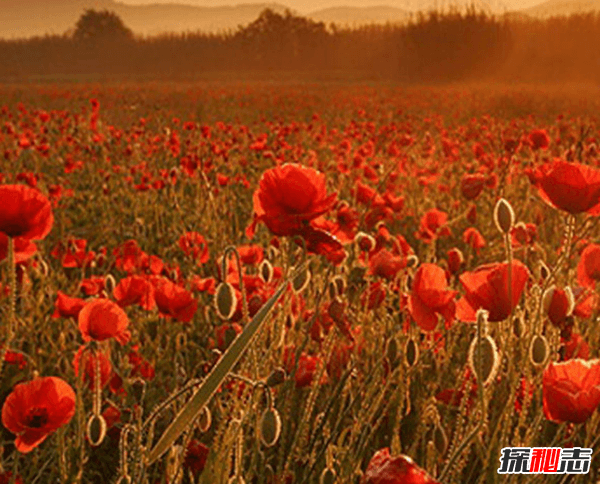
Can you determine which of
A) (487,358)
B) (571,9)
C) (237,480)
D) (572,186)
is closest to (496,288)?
(487,358)

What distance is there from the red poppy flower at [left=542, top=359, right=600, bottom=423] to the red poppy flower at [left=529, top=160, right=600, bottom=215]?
35 cm

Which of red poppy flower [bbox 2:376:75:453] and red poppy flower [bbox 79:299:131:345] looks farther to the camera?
red poppy flower [bbox 79:299:131:345]

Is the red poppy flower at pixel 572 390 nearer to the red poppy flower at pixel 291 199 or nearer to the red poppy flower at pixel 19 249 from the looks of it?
the red poppy flower at pixel 291 199

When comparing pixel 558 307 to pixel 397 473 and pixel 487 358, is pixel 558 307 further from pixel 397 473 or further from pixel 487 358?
pixel 397 473

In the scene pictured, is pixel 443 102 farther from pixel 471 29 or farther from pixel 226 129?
pixel 471 29

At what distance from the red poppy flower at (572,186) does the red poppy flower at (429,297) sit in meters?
0.27

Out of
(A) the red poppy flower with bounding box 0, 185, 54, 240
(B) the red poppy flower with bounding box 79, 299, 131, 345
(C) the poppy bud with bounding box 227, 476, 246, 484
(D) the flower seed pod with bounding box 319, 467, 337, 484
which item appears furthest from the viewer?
(B) the red poppy flower with bounding box 79, 299, 131, 345

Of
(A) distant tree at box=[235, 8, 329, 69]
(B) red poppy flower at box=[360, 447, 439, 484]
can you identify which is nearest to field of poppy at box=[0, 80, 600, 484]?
(B) red poppy flower at box=[360, 447, 439, 484]

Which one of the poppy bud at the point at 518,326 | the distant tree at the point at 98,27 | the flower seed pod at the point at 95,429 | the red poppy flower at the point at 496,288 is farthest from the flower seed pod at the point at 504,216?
the distant tree at the point at 98,27

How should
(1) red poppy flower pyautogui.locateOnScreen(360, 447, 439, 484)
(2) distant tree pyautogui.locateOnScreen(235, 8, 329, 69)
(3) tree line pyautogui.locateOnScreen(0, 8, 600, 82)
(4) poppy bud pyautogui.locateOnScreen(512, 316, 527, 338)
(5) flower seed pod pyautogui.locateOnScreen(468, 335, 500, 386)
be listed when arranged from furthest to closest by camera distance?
1. (2) distant tree pyautogui.locateOnScreen(235, 8, 329, 69)
2. (3) tree line pyautogui.locateOnScreen(0, 8, 600, 82)
3. (4) poppy bud pyautogui.locateOnScreen(512, 316, 527, 338)
4. (5) flower seed pod pyautogui.locateOnScreen(468, 335, 500, 386)
5. (1) red poppy flower pyautogui.locateOnScreen(360, 447, 439, 484)

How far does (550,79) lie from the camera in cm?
2150

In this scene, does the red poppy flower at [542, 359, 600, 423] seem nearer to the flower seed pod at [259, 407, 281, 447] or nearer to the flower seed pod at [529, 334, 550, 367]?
the flower seed pod at [529, 334, 550, 367]

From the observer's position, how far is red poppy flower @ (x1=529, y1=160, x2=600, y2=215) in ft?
4.47

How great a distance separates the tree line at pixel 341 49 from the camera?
21.7 m
